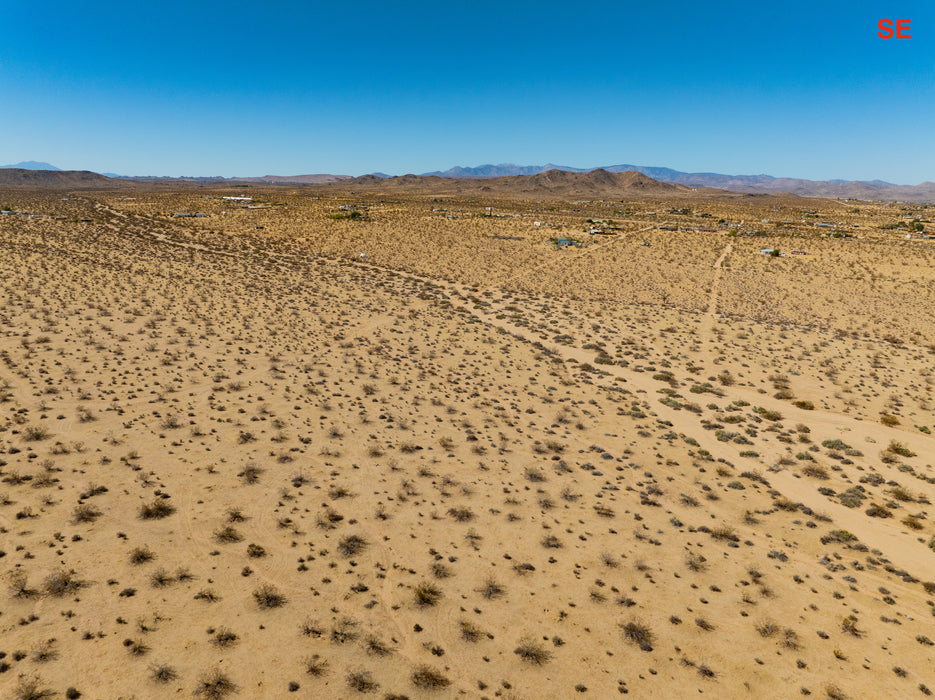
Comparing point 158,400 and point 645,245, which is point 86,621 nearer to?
point 158,400

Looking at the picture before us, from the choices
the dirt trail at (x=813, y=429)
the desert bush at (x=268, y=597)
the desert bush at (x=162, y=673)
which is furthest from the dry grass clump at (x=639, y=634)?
the desert bush at (x=162, y=673)

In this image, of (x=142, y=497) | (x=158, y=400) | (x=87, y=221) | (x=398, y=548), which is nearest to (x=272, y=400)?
(x=158, y=400)

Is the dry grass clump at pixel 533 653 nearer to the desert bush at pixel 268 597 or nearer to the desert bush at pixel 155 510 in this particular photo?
the desert bush at pixel 268 597

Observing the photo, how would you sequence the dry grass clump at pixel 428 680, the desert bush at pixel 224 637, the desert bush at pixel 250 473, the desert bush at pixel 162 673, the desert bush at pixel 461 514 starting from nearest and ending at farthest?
the desert bush at pixel 162 673, the dry grass clump at pixel 428 680, the desert bush at pixel 224 637, the desert bush at pixel 461 514, the desert bush at pixel 250 473

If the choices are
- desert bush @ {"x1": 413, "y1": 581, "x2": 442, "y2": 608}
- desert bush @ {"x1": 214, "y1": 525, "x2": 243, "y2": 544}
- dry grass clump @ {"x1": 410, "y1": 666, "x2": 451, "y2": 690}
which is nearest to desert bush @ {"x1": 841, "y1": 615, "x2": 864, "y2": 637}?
dry grass clump @ {"x1": 410, "y1": 666, "x2": 451, "y2": 690}

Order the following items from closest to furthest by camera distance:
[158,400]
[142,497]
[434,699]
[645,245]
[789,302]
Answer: [434,699]
[142,497]
[158,400]
[789,302]
[645,245]

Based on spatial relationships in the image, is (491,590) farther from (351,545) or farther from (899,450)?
(899,450)

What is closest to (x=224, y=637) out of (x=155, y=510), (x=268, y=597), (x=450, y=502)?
(x=268, y=597)

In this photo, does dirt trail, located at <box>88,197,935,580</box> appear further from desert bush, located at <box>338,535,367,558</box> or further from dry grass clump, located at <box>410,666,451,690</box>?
desert bush, located at <box>338,535,367,558</box>
